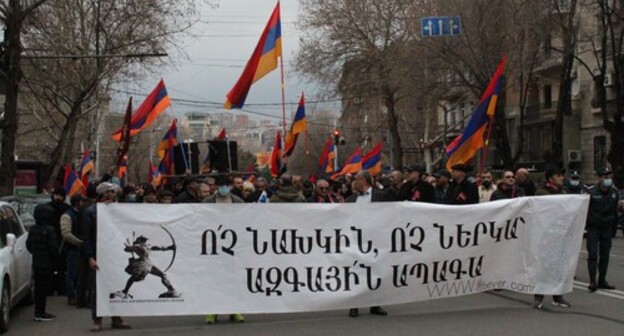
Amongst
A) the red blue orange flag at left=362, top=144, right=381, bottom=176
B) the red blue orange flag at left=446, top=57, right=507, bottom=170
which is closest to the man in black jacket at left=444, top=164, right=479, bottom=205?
the red blue orange flag at left=446, top=57, right=507, bottom=170

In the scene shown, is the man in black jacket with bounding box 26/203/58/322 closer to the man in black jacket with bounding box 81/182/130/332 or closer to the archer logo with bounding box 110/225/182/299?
the man in black jacket with bounding box 81/182/130/332

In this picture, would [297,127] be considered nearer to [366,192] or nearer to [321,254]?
[366,192]

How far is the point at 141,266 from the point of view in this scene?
8.60 m

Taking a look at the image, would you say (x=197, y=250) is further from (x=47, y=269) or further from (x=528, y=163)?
(x=528, y=163)

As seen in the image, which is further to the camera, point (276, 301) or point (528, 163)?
point (528, 163)

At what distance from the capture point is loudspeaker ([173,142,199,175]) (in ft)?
72.3

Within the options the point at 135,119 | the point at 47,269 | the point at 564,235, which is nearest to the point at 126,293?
the point at 47,269

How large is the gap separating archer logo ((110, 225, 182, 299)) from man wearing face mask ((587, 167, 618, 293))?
591 centimetres

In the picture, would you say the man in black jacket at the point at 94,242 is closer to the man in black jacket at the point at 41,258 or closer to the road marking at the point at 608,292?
the man in black jacket at the point at 41,258

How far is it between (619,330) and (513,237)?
1.72 m

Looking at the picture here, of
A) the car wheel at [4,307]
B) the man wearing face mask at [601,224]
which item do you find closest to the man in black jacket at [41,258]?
the car wheel at [4,307]

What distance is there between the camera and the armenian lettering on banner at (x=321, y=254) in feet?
28.3

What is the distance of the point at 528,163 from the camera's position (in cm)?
4816

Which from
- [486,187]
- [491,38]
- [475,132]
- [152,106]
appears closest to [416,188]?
[475,132]
